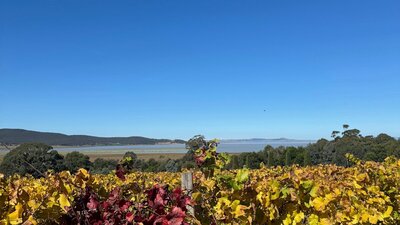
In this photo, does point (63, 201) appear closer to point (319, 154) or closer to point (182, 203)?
point (182, 203)

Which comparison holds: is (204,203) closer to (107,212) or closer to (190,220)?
(190,220)

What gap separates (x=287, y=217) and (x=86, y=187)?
1.26 metres

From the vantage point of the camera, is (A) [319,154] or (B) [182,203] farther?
(A) [319,154]

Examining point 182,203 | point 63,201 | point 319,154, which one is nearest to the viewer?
point 63,201

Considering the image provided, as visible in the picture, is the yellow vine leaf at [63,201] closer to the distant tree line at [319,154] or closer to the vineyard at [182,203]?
the vineyard at [182,203]

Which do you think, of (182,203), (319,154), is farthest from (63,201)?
(319,154)

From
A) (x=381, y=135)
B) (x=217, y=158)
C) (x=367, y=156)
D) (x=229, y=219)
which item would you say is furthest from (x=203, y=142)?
(x=381, y=135)

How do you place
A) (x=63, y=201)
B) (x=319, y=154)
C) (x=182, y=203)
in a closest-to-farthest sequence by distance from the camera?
1. (x=63, y=201)
2. (x=182, y=203)
3. (x=319, y=154)

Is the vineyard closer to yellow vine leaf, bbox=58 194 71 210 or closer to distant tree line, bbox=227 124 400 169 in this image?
yellow vine leaf, bbox=58 194 71 210

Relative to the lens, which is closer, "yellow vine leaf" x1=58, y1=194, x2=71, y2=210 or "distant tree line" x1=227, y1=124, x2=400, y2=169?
"yellow vine leaf" x1=58, y1=194, x2=71, y2=210

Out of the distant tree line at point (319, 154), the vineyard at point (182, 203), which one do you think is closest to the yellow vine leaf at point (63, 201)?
the vineyard at point (182, 203)

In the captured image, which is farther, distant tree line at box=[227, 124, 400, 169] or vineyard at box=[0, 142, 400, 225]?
distant tree line at box=[227, 124, 400, 169]

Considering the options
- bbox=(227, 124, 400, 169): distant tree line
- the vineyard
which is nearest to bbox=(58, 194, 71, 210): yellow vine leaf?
the vineyard

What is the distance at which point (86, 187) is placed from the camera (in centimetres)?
231
